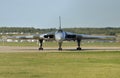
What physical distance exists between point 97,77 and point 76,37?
127ft

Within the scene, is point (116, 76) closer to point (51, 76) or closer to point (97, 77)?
point (97, 77)

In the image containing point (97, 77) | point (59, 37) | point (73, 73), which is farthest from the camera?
point (59, 37)

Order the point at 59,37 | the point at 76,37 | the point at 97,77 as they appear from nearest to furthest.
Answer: the point at 97,77 < the point at 59,37 < the point at 76,37

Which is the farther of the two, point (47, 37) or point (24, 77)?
point (47, 37)

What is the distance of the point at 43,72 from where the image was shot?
24891 mm

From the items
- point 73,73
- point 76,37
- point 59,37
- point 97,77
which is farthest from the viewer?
point 76,37

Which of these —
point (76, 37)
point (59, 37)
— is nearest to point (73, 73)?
point (59, 37)

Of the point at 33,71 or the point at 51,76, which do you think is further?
the point at 33,71

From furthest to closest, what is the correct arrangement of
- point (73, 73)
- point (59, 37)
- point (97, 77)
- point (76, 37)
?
1. point (76, 37)
2. point (59, 37)
3. point (73, 73)
4. point (97, 77)

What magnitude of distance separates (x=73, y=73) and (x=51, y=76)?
1854 mm

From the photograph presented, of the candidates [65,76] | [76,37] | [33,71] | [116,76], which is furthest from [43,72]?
[76,37]

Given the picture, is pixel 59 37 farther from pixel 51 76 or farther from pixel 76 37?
pixel 51 76

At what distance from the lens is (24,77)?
2233 cm

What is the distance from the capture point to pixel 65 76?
896 inches
